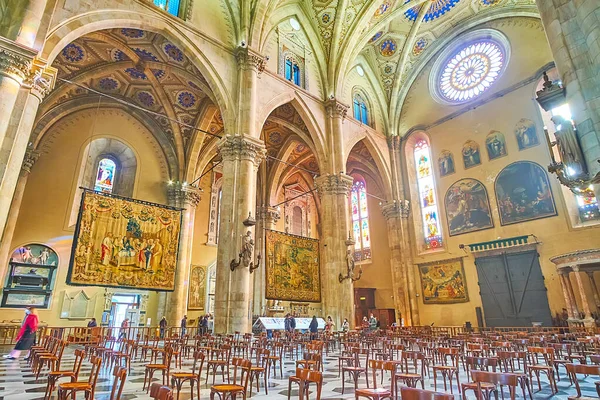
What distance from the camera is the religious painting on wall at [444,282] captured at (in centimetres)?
1789

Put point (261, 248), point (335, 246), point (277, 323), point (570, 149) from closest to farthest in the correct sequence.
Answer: point (570, 149), point (277, 323), point (335, 246), point (261, 248)

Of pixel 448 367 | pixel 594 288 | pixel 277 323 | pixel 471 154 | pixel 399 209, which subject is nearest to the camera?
pixel 448 367

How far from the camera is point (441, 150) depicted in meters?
20.2

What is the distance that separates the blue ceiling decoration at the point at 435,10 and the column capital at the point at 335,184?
10886 mm

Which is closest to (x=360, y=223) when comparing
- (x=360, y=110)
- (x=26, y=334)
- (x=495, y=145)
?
(x=360, y=110)

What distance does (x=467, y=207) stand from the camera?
723 inches

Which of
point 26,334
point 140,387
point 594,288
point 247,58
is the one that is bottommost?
point 140,387

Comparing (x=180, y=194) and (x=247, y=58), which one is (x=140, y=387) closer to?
(x=247, y=58)

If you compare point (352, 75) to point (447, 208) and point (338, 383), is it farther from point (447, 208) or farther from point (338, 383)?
point (338, 383)

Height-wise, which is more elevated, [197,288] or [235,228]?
[235,228]

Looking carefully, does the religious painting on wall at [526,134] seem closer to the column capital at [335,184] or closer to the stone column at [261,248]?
the column capital at [335,184]

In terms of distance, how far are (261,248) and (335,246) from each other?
6.92 m

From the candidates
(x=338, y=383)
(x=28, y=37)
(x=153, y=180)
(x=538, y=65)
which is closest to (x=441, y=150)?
(x=538, y=65)

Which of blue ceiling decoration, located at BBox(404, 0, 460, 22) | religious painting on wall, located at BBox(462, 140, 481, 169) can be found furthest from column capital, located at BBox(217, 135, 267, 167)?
blue ceiling decoration, located at BBox(404, 0, 460, 22)
